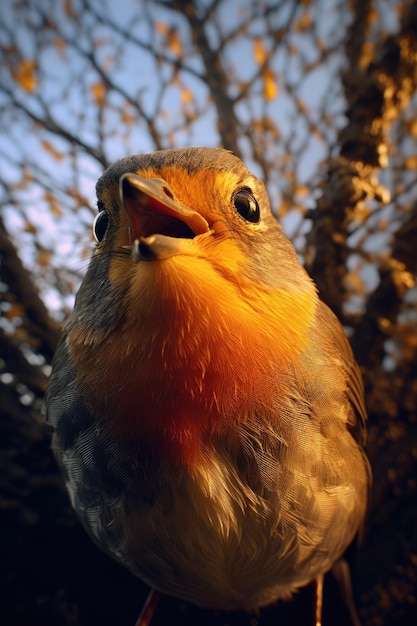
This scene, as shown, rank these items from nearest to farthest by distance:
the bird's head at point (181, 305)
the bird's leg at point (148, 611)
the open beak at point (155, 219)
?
the open beak at point (155, 219) → the bird's head at point (181, 305) → the bird's leg at point (148, 611)

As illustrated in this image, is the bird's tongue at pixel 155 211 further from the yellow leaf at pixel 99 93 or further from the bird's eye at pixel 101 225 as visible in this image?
the yellow leaf at pixel 99 93

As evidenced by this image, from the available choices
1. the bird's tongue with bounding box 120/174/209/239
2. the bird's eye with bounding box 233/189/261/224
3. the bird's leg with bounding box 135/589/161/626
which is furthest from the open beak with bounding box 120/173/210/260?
the bird's leg with bounding box 135/589/161/626

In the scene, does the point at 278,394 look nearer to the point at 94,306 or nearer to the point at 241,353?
the point at 241,353

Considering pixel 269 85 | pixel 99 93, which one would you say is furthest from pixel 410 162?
pixel 99 93

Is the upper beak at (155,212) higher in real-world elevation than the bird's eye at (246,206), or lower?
lower

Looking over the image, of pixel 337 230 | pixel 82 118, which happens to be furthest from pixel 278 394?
pixel 82 118

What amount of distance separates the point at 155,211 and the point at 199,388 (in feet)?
1.39

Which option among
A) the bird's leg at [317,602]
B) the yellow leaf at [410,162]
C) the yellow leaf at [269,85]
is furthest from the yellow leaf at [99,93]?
the bird's leg at [317,602]

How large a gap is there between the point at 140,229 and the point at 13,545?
2053 mm

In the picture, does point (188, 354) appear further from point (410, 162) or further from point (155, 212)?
point (410, 162)

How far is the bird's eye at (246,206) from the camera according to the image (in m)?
1.22

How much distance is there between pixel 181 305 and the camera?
0.95 meters

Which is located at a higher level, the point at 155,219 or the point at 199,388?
the point at 155,219

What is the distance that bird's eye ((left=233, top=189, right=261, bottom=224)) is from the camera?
1.22 metres
